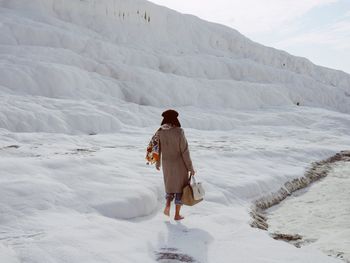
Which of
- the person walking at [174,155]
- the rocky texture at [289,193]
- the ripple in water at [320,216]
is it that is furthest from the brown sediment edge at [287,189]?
the person walking at [174,155]

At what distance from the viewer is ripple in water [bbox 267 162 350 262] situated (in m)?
6.22

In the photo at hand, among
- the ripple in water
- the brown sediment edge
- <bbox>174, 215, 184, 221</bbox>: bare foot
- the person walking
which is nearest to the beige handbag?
the person walking

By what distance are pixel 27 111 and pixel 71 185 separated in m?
11.1

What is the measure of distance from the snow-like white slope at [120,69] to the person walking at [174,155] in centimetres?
1095

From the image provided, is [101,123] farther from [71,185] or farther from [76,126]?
[71,185]

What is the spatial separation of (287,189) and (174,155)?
17.3ft

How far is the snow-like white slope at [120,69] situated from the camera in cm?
1966

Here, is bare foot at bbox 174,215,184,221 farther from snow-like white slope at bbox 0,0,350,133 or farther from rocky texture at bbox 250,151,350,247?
snow-like white slope at bbox 0,0,350,133

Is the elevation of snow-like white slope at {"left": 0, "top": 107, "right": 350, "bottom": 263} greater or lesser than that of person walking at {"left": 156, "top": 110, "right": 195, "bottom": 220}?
lesser

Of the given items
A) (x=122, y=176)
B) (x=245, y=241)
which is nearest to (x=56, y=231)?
(x=245, y=241)

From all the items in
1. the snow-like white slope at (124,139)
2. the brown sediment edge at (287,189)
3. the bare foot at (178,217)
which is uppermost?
the snow-like white slope at (124,139)

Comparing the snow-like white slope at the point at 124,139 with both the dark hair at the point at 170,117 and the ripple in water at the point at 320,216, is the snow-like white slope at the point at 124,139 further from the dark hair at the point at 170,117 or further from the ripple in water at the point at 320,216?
the dark hair at the point at 170,117

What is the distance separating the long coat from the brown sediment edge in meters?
1.61

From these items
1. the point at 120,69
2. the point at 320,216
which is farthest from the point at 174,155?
the point at 120,69
